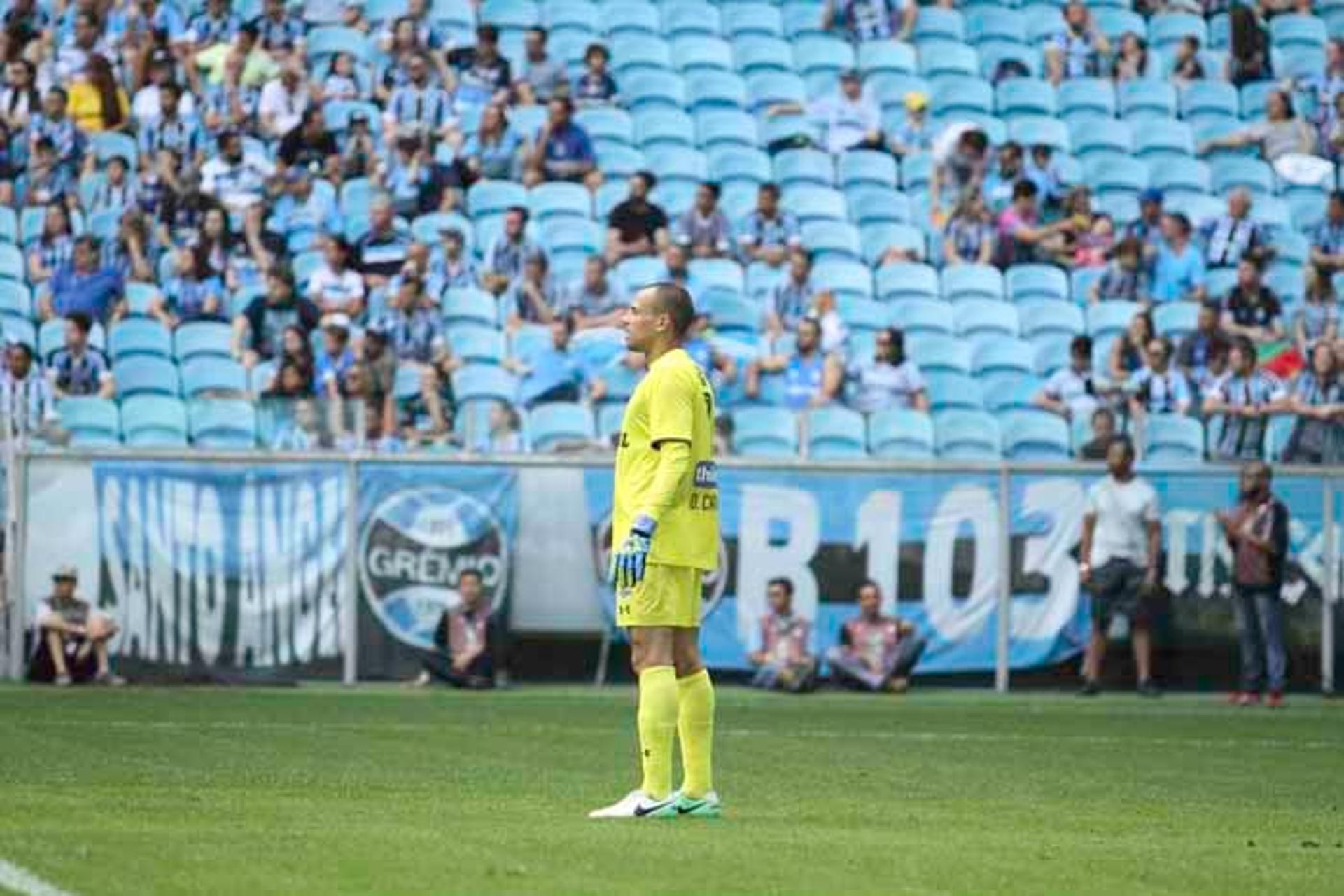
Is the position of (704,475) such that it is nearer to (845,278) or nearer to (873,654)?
(873,654)

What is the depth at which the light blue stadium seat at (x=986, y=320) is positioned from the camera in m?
27.3

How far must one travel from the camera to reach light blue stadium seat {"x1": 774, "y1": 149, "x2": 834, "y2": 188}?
28766 millimetres

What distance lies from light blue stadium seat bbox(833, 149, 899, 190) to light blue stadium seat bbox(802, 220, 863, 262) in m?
0.94

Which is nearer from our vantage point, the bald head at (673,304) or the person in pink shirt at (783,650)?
the bald head at (673,304)

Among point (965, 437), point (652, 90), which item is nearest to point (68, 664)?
point (965, 437)

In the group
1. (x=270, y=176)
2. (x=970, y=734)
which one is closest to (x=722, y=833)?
(x=970, y=734)

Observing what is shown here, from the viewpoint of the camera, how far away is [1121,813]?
11.8 meters

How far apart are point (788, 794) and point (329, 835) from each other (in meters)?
3.15

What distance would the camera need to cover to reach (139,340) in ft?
81.7

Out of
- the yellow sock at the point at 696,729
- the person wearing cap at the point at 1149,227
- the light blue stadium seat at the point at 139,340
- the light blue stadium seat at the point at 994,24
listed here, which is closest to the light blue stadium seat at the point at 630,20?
the light blue stadium seat at the point at 994,24

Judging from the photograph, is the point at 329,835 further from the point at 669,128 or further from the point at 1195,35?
the point at 1195,35

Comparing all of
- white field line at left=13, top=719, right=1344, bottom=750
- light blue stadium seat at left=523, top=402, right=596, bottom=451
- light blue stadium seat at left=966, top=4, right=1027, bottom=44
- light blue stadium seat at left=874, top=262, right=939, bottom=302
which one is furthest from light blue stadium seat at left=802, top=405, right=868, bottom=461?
light blue stadium seat at left=966, top=4, right=1027, bottom=44

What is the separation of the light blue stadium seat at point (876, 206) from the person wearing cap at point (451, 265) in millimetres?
4489

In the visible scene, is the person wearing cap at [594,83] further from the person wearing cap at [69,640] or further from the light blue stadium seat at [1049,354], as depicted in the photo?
the person wearing cap at [69,640]
